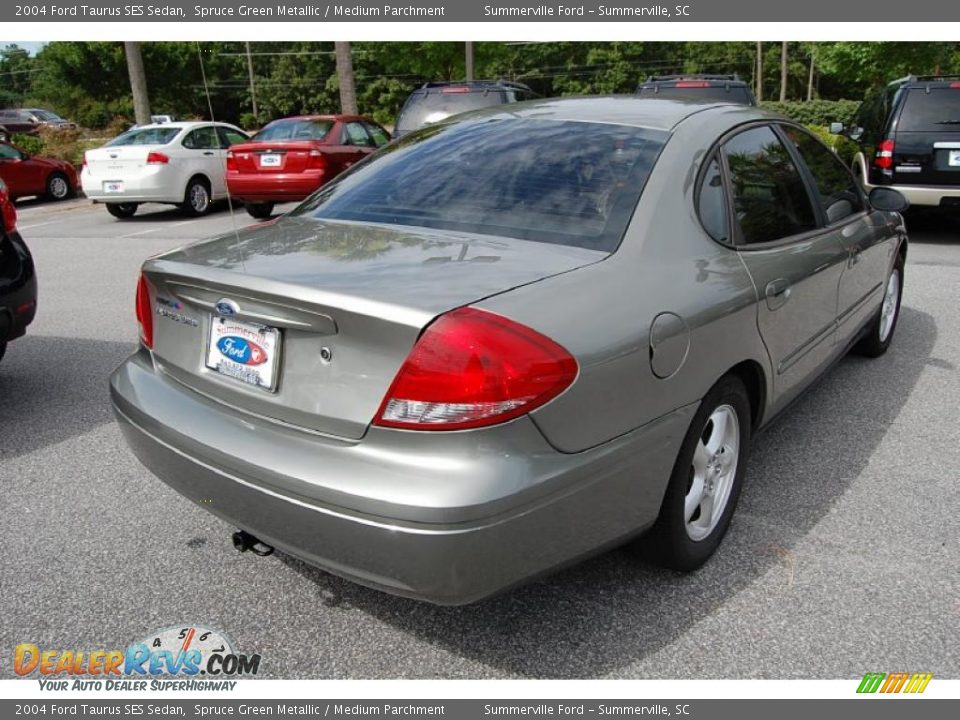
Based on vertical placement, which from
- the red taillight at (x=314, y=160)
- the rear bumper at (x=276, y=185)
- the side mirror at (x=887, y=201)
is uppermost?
the side mirror at (x=887, y=201)

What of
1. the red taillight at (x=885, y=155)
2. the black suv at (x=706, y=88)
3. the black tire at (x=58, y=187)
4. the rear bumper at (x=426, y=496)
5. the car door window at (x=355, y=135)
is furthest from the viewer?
the black tire at (x=58, y=187)

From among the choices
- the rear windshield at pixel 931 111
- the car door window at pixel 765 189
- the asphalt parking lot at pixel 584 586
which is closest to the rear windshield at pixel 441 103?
the rear windshield at pixel 931 111

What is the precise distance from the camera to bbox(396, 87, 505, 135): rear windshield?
11.7 m

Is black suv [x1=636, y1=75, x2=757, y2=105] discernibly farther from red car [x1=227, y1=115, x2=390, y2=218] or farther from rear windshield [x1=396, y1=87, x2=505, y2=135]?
red car [x1=227, y1=115, x2=390, y2=218]

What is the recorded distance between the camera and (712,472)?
9.46ft

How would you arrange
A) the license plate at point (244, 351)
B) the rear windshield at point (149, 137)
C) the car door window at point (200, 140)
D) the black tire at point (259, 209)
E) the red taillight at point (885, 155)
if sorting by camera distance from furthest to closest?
the black tire at point (259, 209), the car door window at point (200, 140), the rear windshield at point (149, 137), the red taillight at point (885, 155), the license plate at point (244, 351)

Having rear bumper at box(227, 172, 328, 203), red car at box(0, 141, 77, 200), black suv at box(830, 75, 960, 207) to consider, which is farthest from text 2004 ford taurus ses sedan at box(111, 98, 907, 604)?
red car at box(0, 141, 77, 200)

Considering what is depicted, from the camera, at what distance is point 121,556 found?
3.02m

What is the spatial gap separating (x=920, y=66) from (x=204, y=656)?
24050mm

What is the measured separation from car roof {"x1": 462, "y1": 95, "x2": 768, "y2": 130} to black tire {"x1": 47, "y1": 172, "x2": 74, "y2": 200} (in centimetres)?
1649

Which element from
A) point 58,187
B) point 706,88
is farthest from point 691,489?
point 58,187

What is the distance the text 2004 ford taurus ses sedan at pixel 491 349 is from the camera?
204 centimetres

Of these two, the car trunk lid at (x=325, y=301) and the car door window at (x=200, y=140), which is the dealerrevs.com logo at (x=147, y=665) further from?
the car door window at (x=200, y=140)

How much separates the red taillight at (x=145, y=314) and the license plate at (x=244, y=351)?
16.2 inches
